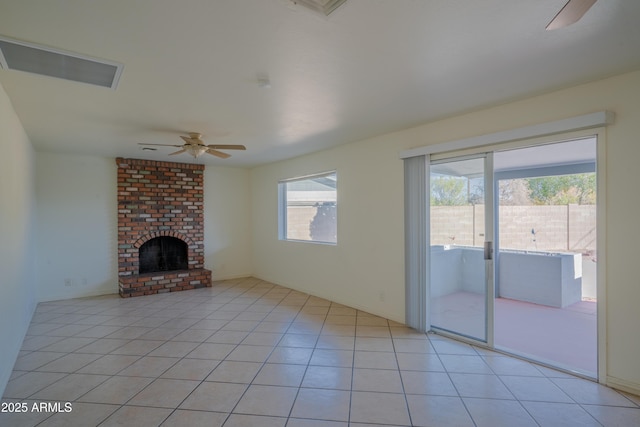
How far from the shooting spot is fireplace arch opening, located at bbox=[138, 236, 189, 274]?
19.0 ft

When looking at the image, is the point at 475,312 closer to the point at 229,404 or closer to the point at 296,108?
the point at 229,404

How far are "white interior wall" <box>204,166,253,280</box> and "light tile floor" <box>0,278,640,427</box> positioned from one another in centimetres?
246

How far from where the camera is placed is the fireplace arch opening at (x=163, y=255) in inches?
229

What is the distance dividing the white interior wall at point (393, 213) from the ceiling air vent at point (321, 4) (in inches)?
86.1

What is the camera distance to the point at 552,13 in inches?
62.5

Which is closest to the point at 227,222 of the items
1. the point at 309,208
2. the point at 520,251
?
the point at 309,208

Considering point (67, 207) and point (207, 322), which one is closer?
point (207, 322)

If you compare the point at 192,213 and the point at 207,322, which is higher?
the point at 192,213

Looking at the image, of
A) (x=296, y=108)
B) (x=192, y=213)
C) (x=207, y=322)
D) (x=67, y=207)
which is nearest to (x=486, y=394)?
(x=296, y=108)

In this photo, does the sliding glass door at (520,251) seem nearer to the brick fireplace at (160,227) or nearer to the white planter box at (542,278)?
the white planter box at (542,278)

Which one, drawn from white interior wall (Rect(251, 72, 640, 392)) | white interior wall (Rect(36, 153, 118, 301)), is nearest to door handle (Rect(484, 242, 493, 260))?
white interior wall (Rect(251, 72, 640, 392))

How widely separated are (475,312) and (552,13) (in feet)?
8.82

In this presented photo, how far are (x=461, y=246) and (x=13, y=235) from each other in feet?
14.5

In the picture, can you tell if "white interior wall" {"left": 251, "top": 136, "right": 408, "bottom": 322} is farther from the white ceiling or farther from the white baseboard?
the white baseboard
